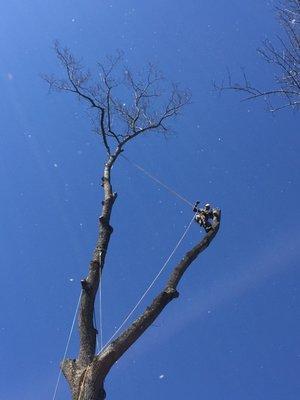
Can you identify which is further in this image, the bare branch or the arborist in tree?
the arborist in tree

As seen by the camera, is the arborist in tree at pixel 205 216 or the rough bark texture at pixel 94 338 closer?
the rough bark texture at pixel 94 338

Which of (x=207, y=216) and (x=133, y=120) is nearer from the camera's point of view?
(x=207, y=216)

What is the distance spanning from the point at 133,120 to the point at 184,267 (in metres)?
3.24

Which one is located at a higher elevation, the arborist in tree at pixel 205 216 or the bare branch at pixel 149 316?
the arborist in tree at pixel 205 216

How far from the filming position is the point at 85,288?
150 inches

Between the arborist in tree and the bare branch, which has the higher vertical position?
the arborist in tree

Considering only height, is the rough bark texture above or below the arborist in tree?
below

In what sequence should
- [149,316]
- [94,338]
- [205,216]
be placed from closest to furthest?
[149,316]
[94,338]
[205,216]

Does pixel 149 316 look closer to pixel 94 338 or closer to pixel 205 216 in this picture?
pixel 94 338

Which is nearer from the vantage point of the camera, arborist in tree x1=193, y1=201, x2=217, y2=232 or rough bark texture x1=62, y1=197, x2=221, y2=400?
rough bark texture x1=62, y1=197, x2=221, y2=400

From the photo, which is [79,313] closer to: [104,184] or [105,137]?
[104,184]

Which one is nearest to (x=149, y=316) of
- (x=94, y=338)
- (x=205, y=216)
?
(x=94, y=338)

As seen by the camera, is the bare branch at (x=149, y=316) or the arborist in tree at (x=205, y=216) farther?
the arborist in tree at (x=205, y=216)

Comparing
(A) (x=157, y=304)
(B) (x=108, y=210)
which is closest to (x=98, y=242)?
(B) (x=108, y=210)
